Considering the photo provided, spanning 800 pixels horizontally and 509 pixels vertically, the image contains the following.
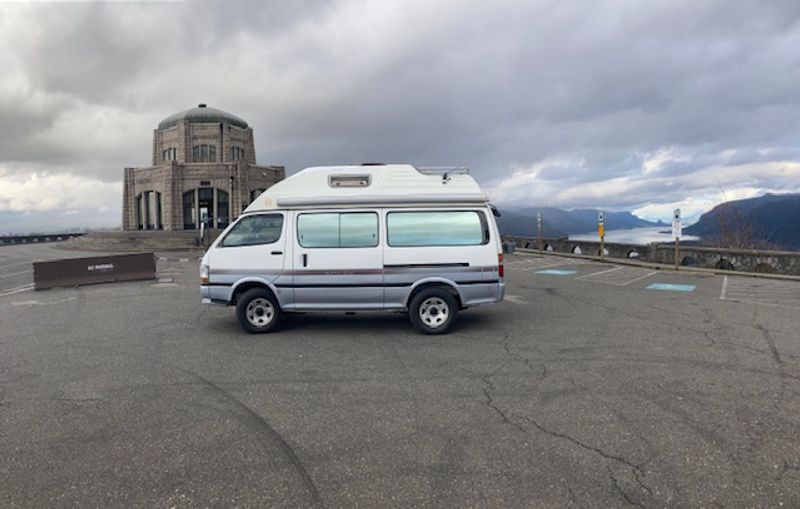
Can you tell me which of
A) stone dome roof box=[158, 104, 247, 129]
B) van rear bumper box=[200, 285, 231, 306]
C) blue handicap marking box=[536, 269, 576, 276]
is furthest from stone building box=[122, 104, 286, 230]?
van rear bumper box=[200, 285, 231, 306]

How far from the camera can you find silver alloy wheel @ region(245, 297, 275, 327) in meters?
7.61

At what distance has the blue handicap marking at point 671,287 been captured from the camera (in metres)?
13.0

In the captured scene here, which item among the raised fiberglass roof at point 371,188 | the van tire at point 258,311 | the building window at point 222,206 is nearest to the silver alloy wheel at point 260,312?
the van tire at point 258,311

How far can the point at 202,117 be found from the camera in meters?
62.1

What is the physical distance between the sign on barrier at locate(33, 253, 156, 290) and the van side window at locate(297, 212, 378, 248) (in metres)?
11.1

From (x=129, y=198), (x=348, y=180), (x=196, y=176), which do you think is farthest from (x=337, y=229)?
(x=129, y=198)

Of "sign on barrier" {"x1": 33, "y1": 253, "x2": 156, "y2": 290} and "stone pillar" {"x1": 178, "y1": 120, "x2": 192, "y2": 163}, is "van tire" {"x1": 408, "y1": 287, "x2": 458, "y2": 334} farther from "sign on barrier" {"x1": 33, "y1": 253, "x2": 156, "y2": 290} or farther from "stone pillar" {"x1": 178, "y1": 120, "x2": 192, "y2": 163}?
"stone pillar" {"x1": 178, "y1": 120, "x2": 192, "y2": 163}

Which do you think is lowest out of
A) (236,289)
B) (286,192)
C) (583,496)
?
(583,496)

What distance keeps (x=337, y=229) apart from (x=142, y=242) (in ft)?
129

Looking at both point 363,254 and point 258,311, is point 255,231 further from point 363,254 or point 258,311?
point 363,254

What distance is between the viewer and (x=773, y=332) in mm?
7496

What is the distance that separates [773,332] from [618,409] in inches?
198

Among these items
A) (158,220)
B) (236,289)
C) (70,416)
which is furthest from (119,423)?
(158,220)

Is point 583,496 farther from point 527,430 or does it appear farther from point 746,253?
point 746,253
